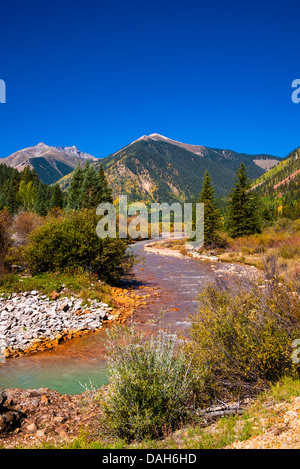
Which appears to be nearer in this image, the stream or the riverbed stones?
the stream

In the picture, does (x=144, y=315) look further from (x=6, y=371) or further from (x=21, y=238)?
(x=21, y=238)

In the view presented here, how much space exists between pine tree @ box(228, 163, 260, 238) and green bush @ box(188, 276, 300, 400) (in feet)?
112

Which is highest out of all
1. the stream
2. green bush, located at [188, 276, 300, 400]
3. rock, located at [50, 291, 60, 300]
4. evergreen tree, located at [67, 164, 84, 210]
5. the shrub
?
evergreen tree, located at [67, 164, 84, 210]

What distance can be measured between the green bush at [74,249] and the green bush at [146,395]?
1289 cm

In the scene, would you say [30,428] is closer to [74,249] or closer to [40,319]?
[40,319]

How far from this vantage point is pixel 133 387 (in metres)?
4.49

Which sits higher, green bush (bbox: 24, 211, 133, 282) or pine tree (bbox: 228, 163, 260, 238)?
pine tree (bbox: 228, 163, 260, 238)

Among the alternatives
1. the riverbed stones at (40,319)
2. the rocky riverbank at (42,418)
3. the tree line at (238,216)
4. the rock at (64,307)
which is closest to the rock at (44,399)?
the rocky riverbank at (42,418)

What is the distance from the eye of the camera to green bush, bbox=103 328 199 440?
4344 mm

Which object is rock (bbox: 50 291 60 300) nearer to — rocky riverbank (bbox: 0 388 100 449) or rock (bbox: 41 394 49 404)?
rocky riverbank (bbox: 0 388 100 449)

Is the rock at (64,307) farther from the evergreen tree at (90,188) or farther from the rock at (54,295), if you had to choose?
the evergreen tree at (90,188)

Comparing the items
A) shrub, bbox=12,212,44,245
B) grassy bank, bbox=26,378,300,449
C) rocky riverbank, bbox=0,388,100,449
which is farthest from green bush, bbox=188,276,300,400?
shrub, bbox=12,212,44,245

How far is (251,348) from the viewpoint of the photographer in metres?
5.05

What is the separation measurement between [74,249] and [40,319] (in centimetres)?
619
